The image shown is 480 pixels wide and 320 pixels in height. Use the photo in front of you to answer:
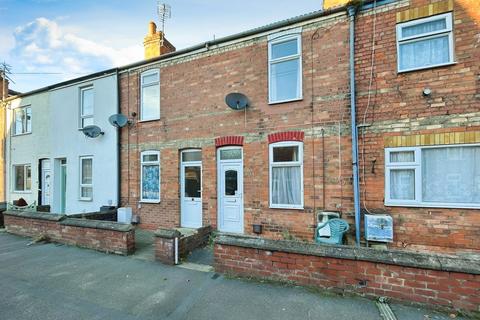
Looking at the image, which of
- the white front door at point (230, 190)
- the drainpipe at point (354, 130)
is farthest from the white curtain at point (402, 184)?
the white front door at point (230, 190)

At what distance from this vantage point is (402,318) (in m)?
3.38

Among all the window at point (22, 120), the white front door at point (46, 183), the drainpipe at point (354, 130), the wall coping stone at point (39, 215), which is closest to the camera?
the drainpipe at point (354, 130)

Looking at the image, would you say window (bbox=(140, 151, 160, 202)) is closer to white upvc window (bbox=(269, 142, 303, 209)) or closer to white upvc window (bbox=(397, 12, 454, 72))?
white upvc window (bbox=(269, 142, 303, 209))

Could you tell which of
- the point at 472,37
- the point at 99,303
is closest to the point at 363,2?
the point at 472,37

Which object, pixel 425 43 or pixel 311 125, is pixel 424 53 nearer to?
pixel 425 43

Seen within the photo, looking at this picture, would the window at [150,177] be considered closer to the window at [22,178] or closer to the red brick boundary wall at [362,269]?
the red brick boundary wall at [362,269]

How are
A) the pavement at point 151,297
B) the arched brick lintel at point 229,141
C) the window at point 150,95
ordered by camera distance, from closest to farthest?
the pavement at point 151,297, the arched brick lintel at point 229,141, the window at point 150,95

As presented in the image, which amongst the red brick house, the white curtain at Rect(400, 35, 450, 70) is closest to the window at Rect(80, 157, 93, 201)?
the red brick house

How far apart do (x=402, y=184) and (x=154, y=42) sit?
9.98m

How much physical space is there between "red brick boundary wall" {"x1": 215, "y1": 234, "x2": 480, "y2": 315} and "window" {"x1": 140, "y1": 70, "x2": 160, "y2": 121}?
6.19 metres

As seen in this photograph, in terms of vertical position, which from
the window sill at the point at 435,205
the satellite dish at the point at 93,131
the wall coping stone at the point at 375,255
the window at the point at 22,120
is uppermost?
→ the window at the point at 22,120

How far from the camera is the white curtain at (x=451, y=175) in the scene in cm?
553

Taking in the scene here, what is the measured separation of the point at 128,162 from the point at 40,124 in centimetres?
618

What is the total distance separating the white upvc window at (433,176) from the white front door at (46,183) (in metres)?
13.4
